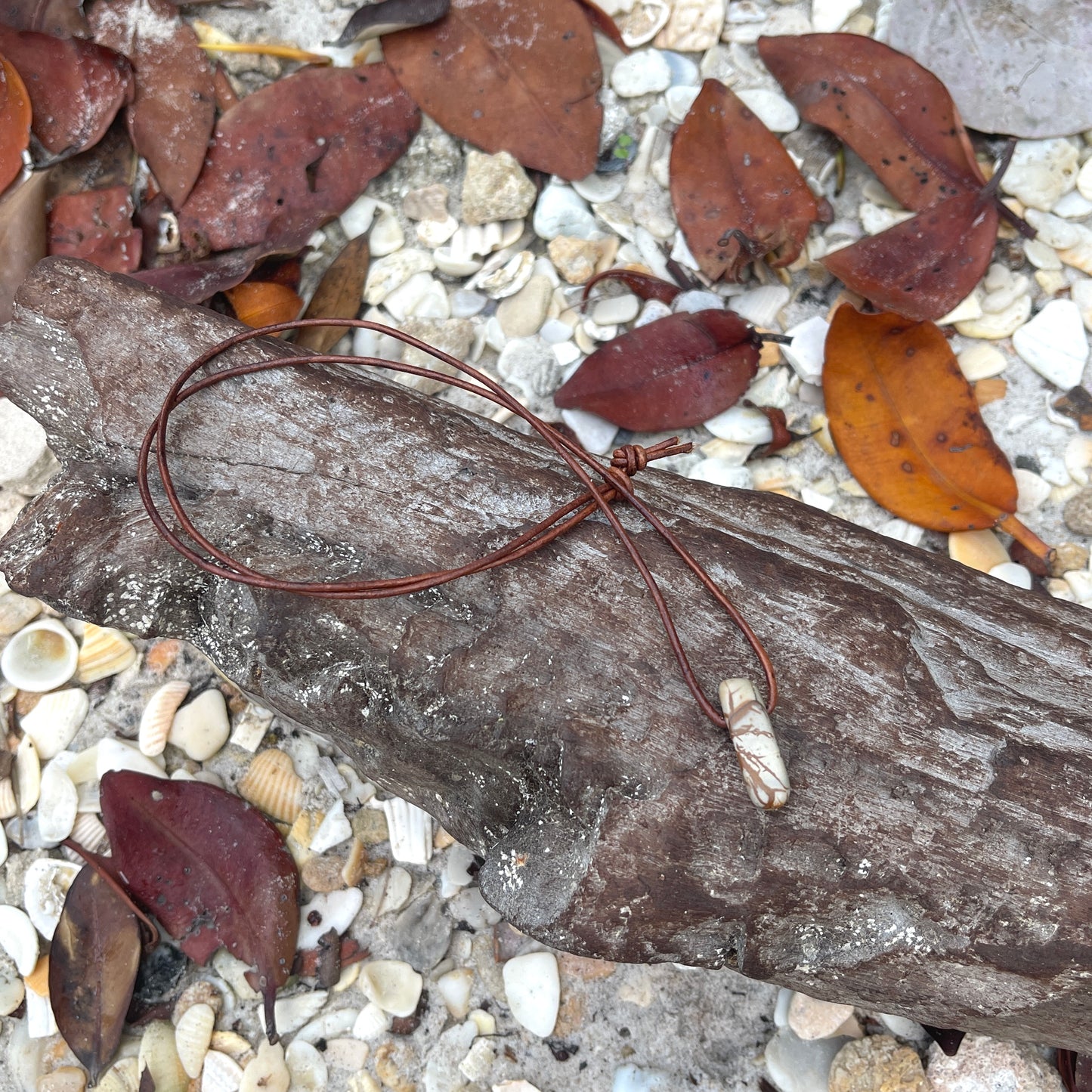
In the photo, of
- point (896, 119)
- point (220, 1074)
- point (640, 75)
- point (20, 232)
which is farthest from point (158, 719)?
point (896, 119)

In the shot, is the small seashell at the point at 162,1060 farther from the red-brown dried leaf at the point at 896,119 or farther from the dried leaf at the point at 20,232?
the red-brown dried leaf at the point at 896,119

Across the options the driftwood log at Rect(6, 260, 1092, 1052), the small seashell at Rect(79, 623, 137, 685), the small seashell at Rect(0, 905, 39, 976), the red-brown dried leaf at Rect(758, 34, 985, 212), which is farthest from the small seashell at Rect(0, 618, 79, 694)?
the red-brown dried leaf at Rect(758, 34, 985, 212)

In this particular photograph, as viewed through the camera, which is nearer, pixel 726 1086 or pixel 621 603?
pixel 621 603

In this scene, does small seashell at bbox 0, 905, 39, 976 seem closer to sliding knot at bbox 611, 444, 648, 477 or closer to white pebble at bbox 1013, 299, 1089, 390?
sliding knot at bbox 611, 444, 648, 477

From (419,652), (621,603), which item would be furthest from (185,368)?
(621,603)

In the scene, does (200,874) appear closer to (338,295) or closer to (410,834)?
(410,834)

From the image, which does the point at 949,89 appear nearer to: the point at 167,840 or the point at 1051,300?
the point at 1051,300
